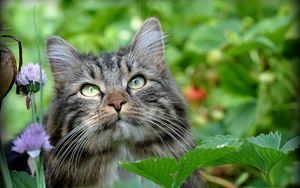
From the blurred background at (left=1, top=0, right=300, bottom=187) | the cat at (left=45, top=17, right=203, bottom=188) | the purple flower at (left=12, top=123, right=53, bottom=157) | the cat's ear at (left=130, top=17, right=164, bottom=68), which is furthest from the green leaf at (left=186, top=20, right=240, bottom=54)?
the purple flower at (left=12, top=123, right=53, bottom=157)

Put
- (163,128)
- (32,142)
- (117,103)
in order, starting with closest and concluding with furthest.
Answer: (32,142) → (117,103) → (163,128)

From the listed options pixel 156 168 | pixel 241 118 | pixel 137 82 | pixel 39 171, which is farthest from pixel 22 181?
pixel 241 118

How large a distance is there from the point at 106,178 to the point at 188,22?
2.55 metres

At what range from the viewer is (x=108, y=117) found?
227 cm

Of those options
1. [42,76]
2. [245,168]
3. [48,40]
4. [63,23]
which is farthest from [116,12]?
[42,76]

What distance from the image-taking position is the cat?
2322 mm

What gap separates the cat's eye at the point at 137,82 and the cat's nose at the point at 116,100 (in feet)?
0.47

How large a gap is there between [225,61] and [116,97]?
6.08 feet

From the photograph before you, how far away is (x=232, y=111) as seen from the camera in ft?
12.8

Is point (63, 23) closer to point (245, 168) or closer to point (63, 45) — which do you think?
point (245, 168)

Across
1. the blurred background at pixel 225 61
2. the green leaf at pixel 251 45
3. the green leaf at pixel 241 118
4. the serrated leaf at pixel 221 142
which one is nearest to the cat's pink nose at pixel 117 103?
the serrated leaf at pixel 221 142

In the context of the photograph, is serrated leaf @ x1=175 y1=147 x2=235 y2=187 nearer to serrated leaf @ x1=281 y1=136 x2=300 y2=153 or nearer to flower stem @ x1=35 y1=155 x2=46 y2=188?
serrated leaf @ x1=281 y1=136 x2=300 y2=153

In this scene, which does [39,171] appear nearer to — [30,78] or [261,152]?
[30,78]

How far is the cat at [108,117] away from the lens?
2.32 m
